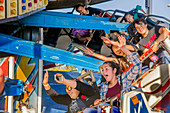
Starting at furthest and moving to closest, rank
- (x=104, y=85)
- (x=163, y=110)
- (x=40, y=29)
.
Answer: (x=40, y=29), (x=104, y=85), (x=163, y=110)

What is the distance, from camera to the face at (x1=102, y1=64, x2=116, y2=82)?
2.90 meters

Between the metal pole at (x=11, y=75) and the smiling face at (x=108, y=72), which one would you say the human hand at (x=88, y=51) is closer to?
the smiling face at (x=108, y=72)

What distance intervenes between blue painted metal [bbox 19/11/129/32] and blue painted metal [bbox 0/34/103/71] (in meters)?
0.28

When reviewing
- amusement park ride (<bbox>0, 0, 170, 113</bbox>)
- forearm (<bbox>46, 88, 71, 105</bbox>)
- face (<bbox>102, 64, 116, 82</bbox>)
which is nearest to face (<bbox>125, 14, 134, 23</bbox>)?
amusement park ride (<bbox>0, 0, 170, 113</bbox>)

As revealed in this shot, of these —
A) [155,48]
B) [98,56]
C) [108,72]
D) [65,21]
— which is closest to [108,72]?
[108,72]

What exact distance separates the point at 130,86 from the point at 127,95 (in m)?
0.14

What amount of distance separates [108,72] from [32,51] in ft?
3.33

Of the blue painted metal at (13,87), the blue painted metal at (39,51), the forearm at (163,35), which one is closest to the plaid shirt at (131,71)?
the forearm at (163,35)

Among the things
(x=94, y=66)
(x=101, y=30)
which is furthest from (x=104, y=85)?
(x=101, y=30)

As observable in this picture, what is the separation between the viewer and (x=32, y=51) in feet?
9.98

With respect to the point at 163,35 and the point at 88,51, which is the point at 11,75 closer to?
the point at 88,51

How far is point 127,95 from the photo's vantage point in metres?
2.71

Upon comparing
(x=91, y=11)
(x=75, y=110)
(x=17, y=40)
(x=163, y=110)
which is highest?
(x=91, y=11)

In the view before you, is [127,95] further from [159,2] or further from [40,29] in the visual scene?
[40,29]
